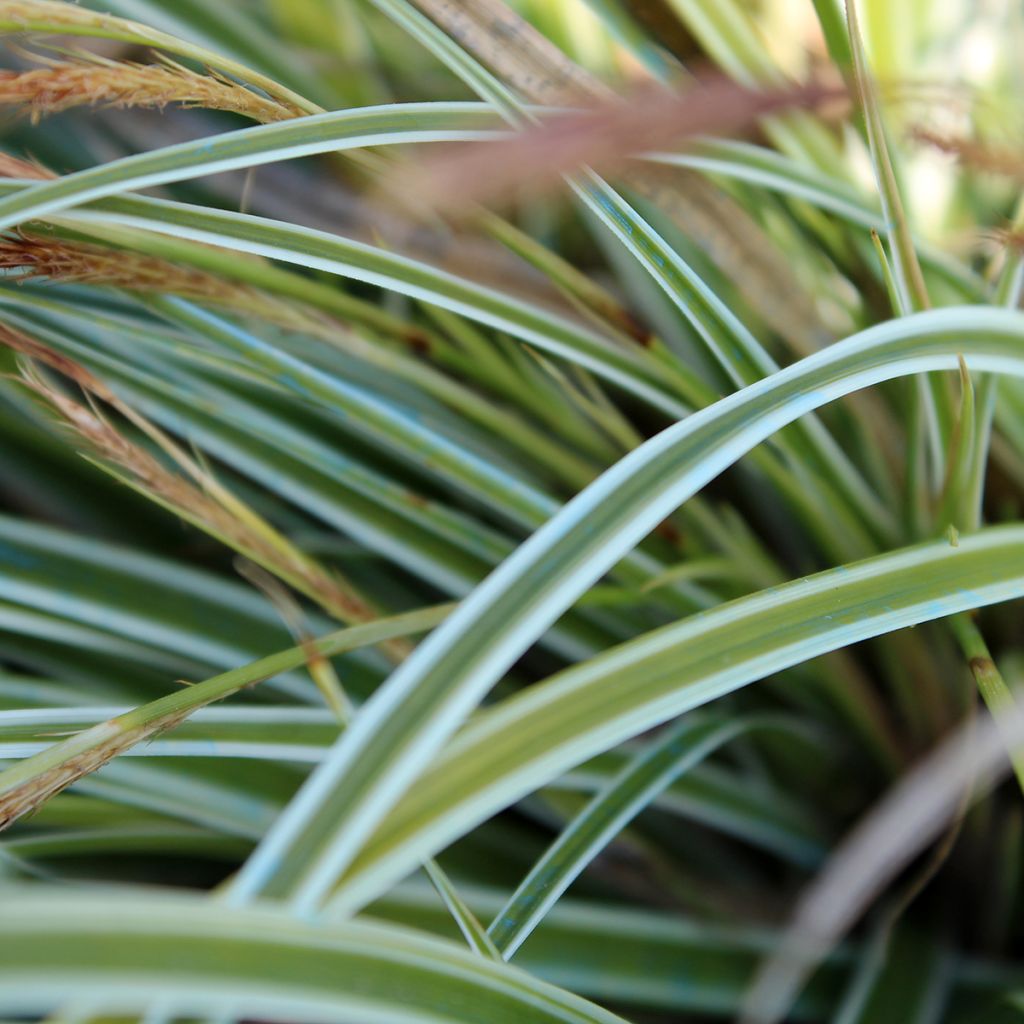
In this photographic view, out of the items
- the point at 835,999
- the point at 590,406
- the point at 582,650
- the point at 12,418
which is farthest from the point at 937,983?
the point at 12,418

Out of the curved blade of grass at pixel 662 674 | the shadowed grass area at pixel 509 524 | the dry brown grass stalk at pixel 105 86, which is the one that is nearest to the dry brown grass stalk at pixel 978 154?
the shadowed grass area at pixel 509 524

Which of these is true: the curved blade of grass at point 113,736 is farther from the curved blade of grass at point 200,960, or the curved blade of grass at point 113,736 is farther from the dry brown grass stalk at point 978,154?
the dry brown grass stalk at point 978,154

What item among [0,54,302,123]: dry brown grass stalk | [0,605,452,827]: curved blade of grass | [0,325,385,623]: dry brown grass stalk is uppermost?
Result: [0,54,302,123]: dry brown grass stalk

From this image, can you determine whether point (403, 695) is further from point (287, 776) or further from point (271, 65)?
point (271, 65)

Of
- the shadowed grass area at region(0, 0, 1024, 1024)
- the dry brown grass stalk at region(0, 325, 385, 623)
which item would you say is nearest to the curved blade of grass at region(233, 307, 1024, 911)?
the shadowed grass area at region(0, 0, 1024, 1024)

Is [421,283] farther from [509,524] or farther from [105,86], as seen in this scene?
[509,524]

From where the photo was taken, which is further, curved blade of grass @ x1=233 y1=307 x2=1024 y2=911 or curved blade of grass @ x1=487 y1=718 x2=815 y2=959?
curved blade of grass @ x1=487 y1=718 x2=815 y2=959

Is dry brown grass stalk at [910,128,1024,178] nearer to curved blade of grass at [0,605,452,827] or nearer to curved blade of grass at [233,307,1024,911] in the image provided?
curved blade of grass at [233,307,1024,911]
